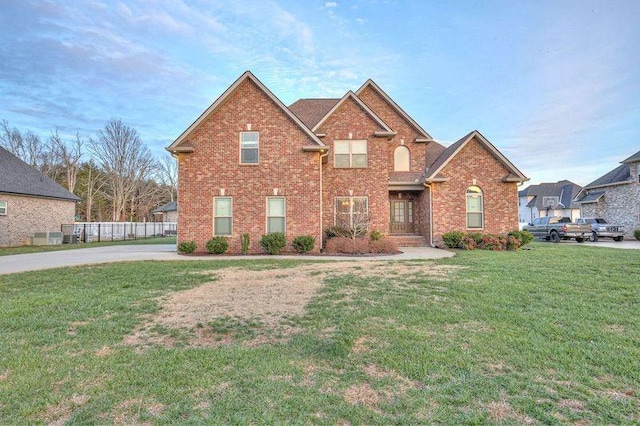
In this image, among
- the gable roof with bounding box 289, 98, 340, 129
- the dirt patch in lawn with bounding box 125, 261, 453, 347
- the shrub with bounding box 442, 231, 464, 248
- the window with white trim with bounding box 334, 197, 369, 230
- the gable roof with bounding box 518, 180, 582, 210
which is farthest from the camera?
the gable roof with bounding box 518, 180, 582, 210

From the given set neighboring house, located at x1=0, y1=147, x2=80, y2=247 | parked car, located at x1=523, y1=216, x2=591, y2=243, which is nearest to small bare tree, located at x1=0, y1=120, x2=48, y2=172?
neighboring house, located at x1=0, y1=147, x2=80, y2=247

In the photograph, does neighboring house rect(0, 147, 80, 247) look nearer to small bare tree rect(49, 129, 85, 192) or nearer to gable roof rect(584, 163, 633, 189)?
small bare tree rect(49, 129, 85, 192)

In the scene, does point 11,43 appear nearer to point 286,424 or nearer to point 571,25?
point 286,424

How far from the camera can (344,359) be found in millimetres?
3758

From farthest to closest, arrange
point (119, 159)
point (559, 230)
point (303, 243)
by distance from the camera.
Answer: point (119, 159), point (559, 230), point (303, 243)

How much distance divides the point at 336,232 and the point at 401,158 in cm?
644

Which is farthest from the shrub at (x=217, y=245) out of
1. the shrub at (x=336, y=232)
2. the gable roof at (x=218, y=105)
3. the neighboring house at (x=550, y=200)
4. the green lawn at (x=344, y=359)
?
the neighboring house at (x=550, y=200)

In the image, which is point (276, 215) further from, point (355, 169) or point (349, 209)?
point (355, 169)

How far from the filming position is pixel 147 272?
9.52 m

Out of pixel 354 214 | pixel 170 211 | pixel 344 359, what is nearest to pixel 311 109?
pixel 354 214

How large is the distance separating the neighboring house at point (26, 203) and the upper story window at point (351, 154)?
20878 millimetres

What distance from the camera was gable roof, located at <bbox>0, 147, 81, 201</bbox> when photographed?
21.5m

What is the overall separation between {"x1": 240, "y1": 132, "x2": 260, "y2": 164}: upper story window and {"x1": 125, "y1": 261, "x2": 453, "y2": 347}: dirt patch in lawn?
6.65 m

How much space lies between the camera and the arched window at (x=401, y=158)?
19109 millimetres
